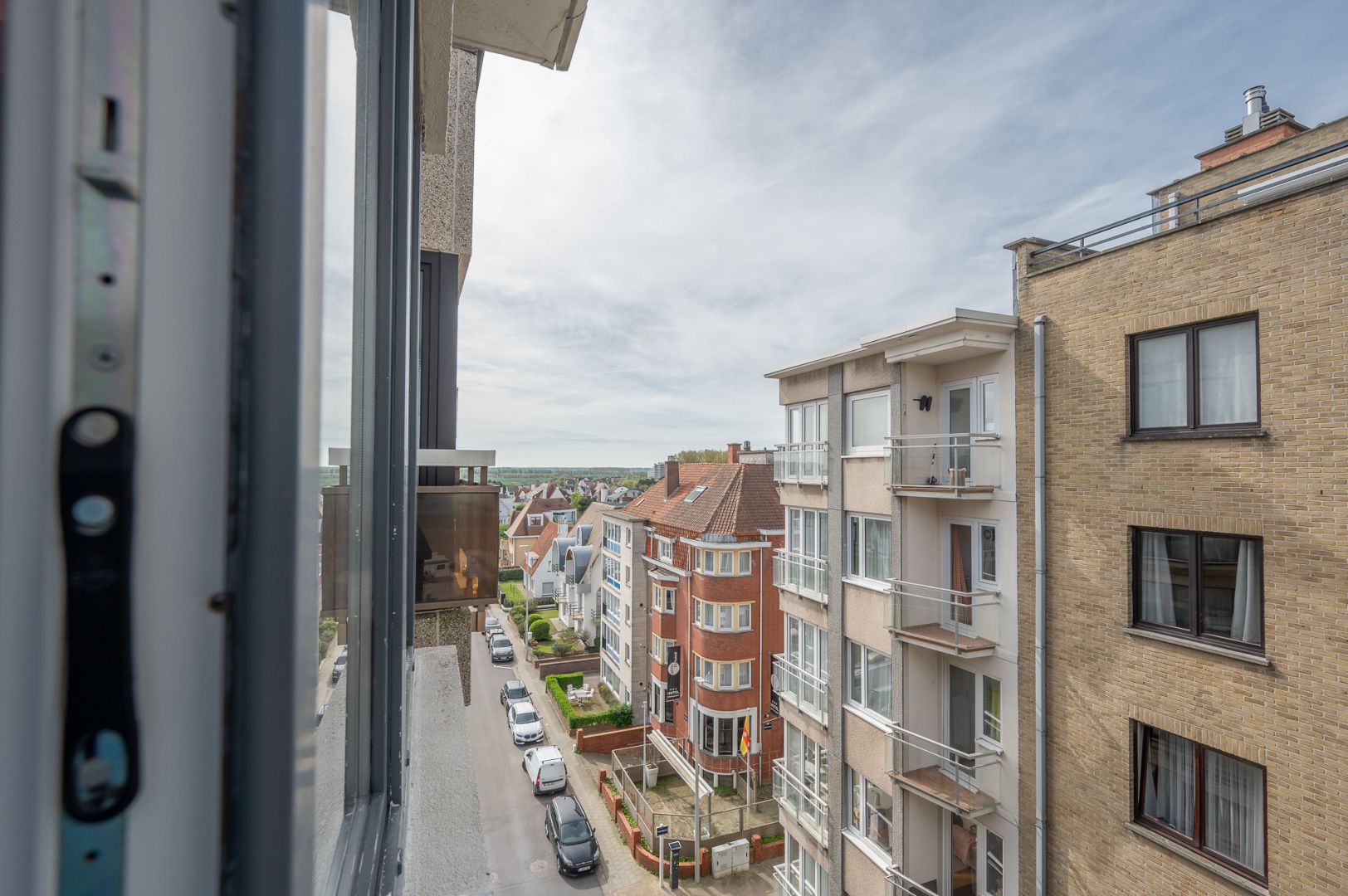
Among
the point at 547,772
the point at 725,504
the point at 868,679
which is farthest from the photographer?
the point at 725,504

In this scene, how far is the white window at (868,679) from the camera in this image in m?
8.03

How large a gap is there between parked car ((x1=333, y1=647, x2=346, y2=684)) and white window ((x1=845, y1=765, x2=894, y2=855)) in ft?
28.7

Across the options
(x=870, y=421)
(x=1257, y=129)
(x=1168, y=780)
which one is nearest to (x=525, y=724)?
(x=870, y=421)

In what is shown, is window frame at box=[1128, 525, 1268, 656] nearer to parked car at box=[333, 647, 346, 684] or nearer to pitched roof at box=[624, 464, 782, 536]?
parked car at box=[333, 647, 346, 684]

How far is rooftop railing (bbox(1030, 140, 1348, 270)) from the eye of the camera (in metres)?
4.41

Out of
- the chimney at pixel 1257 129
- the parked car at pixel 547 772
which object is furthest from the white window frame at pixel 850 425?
the parked car at pixel 547 772

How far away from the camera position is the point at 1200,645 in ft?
16.0

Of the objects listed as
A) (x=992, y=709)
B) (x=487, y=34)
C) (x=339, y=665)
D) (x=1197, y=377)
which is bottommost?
(x=992, y=709)

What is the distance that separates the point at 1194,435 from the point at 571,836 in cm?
1210

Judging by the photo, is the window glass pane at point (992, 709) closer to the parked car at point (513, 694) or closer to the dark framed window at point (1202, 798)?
the dark framed window at point (1202, 798)

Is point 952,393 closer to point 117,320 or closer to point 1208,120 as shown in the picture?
point 1208,120

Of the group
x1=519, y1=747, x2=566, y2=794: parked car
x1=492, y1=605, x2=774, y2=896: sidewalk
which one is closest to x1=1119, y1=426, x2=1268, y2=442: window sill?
x1=492, y1=605, x2=774, y2=896: sidewalk

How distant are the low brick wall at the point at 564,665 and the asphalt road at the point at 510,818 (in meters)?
2.61

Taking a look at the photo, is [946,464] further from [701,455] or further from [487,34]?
[701,455]
